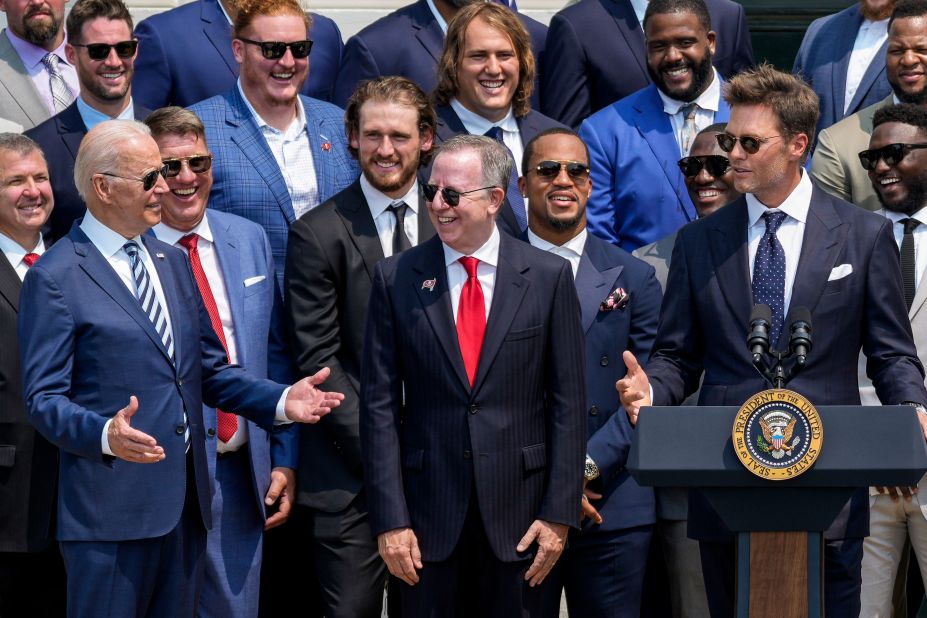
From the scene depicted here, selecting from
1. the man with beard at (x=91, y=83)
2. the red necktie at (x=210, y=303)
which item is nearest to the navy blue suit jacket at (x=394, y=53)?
the man with beard at (x=91, y=83)

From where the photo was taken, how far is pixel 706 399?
4.70 meters

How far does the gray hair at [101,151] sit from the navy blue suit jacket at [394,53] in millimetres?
2035

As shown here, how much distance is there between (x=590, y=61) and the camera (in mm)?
7027

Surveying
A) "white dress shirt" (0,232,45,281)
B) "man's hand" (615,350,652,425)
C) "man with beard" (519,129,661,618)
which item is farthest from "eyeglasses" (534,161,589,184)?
"white dress shirt" (0,232,45,281)

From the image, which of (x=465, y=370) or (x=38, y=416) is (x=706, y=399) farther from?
(x=38, y=416)

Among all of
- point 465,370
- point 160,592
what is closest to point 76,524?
point 160,592

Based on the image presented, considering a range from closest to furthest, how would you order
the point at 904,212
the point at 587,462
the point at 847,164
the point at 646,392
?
the point at 646,392, the point at 587,462, the point at 904,212, the point at 847,164

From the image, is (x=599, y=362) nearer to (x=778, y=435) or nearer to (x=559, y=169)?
(x=559, y=169)

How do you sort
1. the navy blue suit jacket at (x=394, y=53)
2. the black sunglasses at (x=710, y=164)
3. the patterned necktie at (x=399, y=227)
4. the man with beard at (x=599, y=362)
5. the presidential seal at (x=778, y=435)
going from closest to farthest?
the presidential seal at (x=778, y=435)
the man with beard at (x=599, y=362)
the patterned necktie at (x=399, y=227)
the black sunglasses at (x=710, y=164)
the navy blue suit jacket at (x=394, y=53)

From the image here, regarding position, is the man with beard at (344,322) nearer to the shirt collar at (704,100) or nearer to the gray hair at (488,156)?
the gray hair at (488,156)

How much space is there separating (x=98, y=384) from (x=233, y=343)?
932 mm

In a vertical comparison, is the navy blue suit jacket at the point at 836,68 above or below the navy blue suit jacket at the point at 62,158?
above

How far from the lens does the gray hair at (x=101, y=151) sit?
4762 mm

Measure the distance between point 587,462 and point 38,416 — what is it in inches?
74.2
